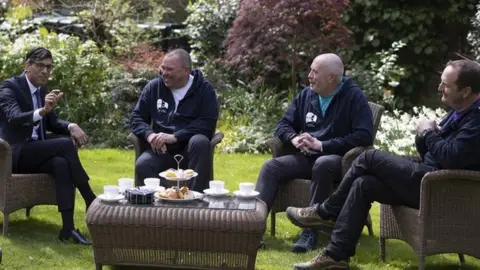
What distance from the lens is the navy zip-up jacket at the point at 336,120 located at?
540 centimetres

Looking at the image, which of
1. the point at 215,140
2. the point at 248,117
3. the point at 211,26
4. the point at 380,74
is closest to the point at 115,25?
the point at 211,26

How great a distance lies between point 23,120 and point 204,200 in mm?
1406

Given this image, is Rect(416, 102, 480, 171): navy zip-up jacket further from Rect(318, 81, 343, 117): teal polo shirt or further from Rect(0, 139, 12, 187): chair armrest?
Rect(0, 139, 12, 187): chair armrest

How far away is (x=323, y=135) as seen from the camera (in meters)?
5.54

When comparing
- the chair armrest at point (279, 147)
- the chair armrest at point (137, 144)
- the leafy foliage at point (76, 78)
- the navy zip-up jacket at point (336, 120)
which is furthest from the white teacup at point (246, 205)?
the leafy foliage at point (76, 78)

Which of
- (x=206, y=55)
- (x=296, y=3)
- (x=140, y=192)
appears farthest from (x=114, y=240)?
(x=206, y=55)

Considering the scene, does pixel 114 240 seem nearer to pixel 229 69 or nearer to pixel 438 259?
pixel 438 259

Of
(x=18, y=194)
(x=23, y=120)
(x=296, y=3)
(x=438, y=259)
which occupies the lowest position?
(x=438, y=259)

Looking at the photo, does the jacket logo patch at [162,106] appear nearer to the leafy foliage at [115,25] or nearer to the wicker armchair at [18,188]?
the wicker armchair at [18,188]

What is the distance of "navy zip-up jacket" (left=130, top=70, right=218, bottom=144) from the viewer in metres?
5.79

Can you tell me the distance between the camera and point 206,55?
10.8m

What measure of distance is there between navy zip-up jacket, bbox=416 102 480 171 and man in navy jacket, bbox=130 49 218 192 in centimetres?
168

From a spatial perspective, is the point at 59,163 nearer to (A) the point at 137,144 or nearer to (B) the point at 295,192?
(A) the point at 137,144

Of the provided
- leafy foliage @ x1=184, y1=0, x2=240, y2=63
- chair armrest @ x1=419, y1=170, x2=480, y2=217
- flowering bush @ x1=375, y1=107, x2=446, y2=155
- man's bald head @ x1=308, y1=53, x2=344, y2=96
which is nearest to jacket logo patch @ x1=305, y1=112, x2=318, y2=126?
man's bald head @ x1=308, y1=53, x2=344, y2=96
